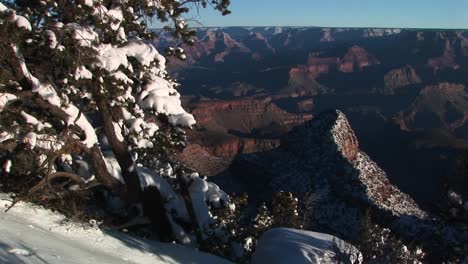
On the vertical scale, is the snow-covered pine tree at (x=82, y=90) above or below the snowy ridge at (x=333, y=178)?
above

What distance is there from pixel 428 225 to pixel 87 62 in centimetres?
3355

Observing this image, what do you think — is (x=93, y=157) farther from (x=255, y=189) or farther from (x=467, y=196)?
(x=255, y=189)

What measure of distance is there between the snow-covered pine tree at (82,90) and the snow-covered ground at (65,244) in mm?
719

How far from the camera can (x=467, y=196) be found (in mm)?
15297

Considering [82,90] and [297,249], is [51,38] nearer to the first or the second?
[82,90]

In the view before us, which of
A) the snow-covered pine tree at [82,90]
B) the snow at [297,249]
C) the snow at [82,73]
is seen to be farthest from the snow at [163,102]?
the snow at [297,249]

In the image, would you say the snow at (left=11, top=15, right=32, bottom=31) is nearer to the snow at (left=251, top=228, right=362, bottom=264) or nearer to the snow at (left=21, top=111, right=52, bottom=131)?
the snow at (left=21, top=111, right=52, bottom=131)

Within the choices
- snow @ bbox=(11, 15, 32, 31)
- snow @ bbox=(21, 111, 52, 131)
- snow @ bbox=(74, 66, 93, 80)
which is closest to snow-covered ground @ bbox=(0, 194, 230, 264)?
snow @ bbox=(21, 111, 52, 131)

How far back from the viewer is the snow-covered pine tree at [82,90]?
895 cm

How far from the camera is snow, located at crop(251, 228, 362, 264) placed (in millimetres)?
9883

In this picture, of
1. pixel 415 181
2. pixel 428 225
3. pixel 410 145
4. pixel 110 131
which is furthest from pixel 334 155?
pixel 410 145

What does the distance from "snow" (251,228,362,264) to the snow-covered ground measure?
1.09m

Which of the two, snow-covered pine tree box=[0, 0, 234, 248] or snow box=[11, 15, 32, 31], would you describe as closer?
snow box=[11, 15, 32, 31]

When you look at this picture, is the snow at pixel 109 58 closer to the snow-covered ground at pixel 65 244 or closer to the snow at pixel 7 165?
the snow at pixel 7 165
